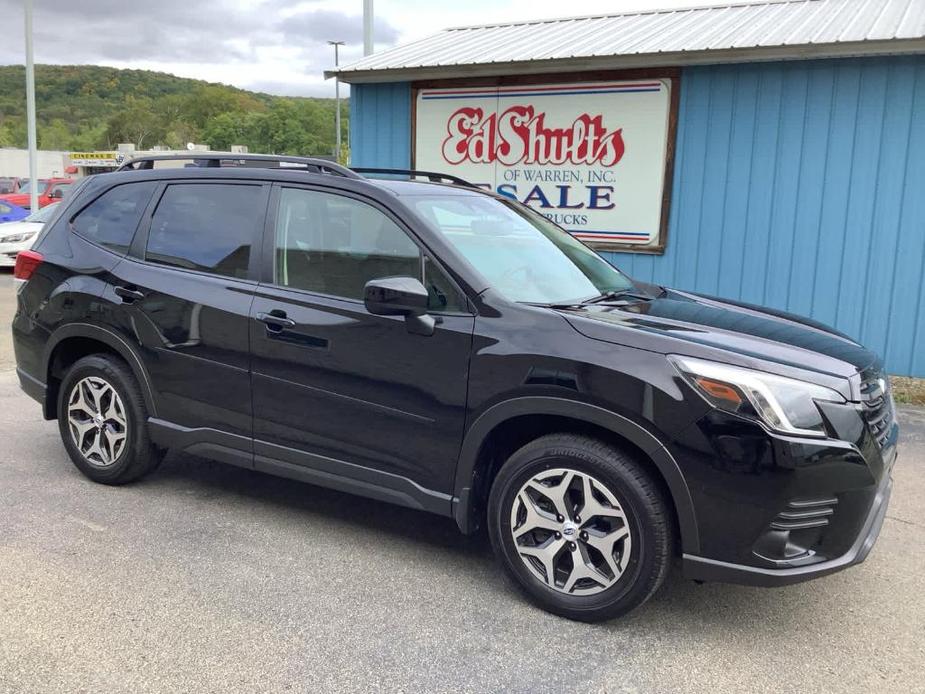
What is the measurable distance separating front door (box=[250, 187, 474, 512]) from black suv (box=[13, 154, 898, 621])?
0.01 meters

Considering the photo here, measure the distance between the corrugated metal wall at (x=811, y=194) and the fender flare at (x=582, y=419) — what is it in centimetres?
532

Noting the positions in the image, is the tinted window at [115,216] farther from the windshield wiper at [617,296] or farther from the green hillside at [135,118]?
the green hillside at [135,118]

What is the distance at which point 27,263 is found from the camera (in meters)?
4.87

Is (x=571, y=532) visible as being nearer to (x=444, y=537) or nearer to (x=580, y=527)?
(x=580, y=527)

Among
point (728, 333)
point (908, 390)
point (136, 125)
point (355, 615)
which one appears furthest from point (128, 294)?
point (136, 125)

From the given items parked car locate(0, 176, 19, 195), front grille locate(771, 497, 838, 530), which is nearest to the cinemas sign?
front grille locate(771, 497, 838, 530)

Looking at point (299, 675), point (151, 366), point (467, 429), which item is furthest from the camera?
point (151, 366)

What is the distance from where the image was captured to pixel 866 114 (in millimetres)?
7363

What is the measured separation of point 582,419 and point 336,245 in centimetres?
147

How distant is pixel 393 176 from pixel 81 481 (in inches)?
97.8

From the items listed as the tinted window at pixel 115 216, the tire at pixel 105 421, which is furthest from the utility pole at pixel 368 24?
the tire at pixel 105 421

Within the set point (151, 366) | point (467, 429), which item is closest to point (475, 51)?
point (151, 366)

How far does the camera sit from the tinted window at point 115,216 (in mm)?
4608

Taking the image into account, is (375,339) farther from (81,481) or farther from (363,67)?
(363,67)
